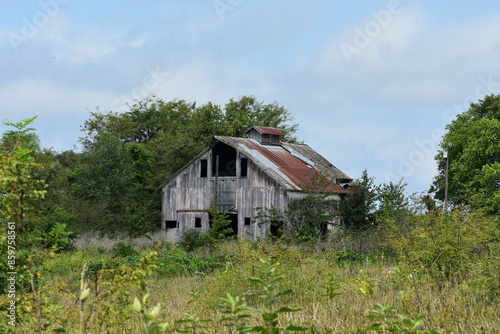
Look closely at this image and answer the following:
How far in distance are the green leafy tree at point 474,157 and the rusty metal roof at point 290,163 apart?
27.1 ft

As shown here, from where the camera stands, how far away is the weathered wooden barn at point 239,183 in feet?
105

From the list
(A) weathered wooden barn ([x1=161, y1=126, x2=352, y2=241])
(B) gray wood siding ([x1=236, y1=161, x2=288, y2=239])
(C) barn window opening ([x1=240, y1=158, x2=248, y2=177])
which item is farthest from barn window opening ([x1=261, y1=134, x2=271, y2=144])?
(B) gray wood siding ([x1=236, y1=161, x2=288, y2=239])

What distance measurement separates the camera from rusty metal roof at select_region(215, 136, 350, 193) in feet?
105

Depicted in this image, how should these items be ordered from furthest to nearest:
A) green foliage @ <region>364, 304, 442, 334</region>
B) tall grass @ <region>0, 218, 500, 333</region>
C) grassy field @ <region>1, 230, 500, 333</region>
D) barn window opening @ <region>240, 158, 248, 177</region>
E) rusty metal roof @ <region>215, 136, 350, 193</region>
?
barn window opening @ <region>240, 158, 248, 177</region> → rusty metal roof @ <region>215, 136, 350, 193</region> → tall grass @ <region>0, 218, 500, 333</region> → grassy field @ <region>1, 230, 500, 333</region> → green foliage @ <region>364, 304, 442, 334</region>

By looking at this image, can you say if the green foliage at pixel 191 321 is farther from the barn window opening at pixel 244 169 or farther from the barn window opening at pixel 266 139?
the barn window opening at pixel 266 139

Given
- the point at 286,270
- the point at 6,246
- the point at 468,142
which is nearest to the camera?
the point at 6,246

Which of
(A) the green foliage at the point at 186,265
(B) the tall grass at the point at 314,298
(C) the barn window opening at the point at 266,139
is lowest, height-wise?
(A) the green foliage at the point at 186,265

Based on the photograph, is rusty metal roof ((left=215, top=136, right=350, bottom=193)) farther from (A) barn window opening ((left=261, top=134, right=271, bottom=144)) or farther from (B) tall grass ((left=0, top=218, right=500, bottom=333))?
(B) tall grass ((left=0, top=218, right=500, bottom=333))

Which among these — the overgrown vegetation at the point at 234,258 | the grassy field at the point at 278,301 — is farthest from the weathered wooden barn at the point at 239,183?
the grassy field at the point at 278,301

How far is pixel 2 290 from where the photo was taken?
1052 cm

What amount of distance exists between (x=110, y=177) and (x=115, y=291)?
36.0 m

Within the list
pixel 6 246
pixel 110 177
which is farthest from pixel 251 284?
pixel 110 177

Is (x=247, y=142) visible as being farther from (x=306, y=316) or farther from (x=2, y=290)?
(x=306, y=316)

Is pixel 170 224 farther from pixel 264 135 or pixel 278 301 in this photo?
pixel 278 301
